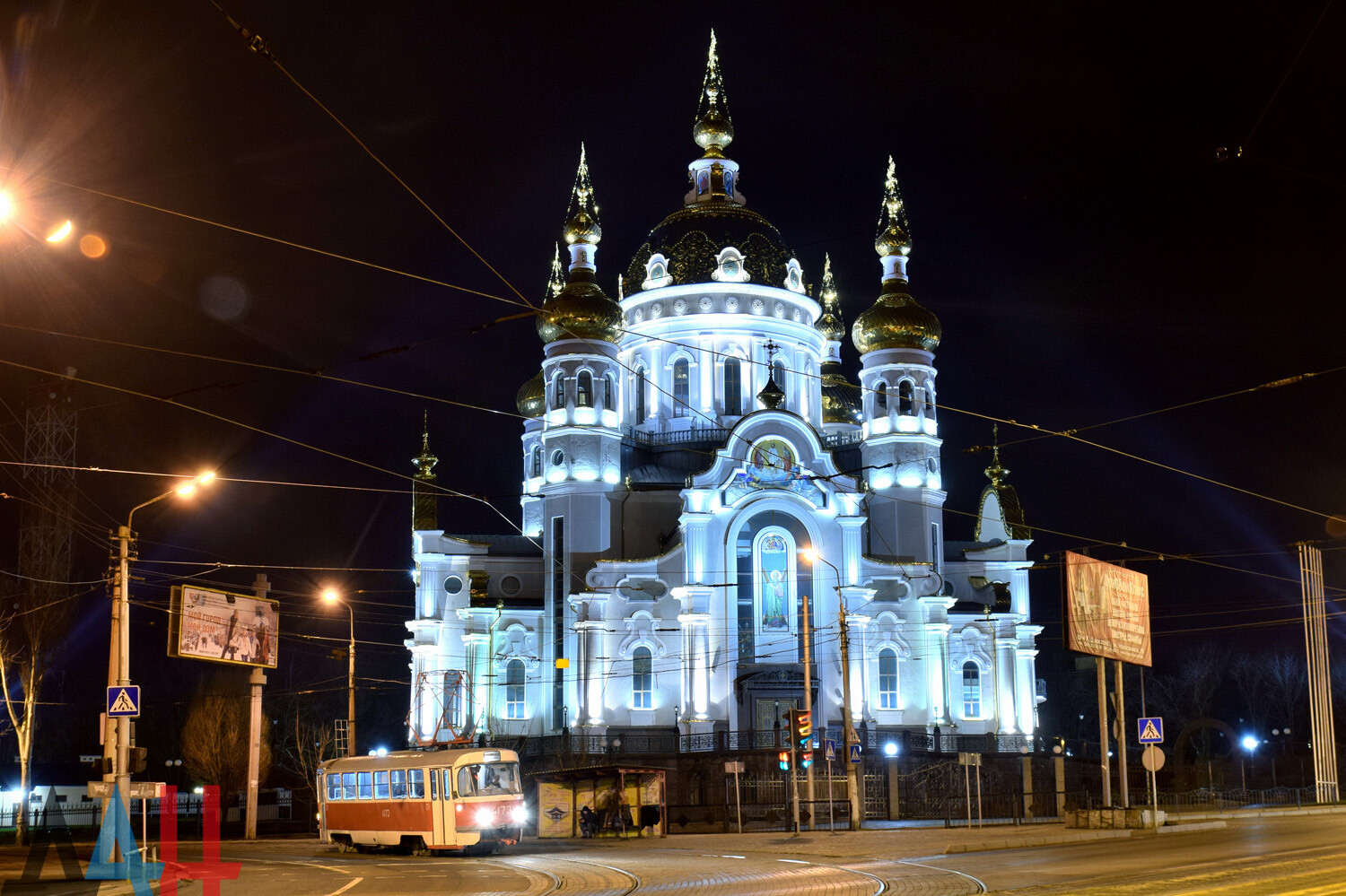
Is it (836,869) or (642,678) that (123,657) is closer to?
(836,869)

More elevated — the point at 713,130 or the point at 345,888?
the point at 713,130

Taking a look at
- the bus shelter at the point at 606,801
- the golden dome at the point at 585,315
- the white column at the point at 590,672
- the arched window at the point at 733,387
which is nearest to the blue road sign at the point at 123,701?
the bus shelter at the point at 606,801

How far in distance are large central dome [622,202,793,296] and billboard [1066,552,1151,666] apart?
3012 centimetres

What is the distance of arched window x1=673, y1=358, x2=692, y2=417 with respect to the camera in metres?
60.6

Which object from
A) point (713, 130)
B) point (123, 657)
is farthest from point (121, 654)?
point (713, 130)

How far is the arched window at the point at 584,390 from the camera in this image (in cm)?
5488

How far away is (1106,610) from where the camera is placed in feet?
102

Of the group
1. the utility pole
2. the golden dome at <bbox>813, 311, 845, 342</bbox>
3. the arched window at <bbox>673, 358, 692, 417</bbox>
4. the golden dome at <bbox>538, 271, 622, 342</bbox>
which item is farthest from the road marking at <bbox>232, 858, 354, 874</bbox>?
the golden dome at <bbox>813, 311, 845, 342</bbox>

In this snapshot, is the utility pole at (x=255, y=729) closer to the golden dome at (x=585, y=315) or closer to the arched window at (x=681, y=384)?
the golden dome at (x=585, y=315)

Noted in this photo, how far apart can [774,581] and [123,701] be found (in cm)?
3089

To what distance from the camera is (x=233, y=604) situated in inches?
1277

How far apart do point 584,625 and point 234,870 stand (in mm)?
27705

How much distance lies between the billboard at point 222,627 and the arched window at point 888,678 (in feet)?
81.5

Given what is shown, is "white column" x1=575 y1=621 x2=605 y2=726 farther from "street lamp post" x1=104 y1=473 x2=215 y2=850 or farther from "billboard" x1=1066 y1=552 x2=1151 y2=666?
"street lamp post" x1=104 y1=473 x2=215 y2=850
